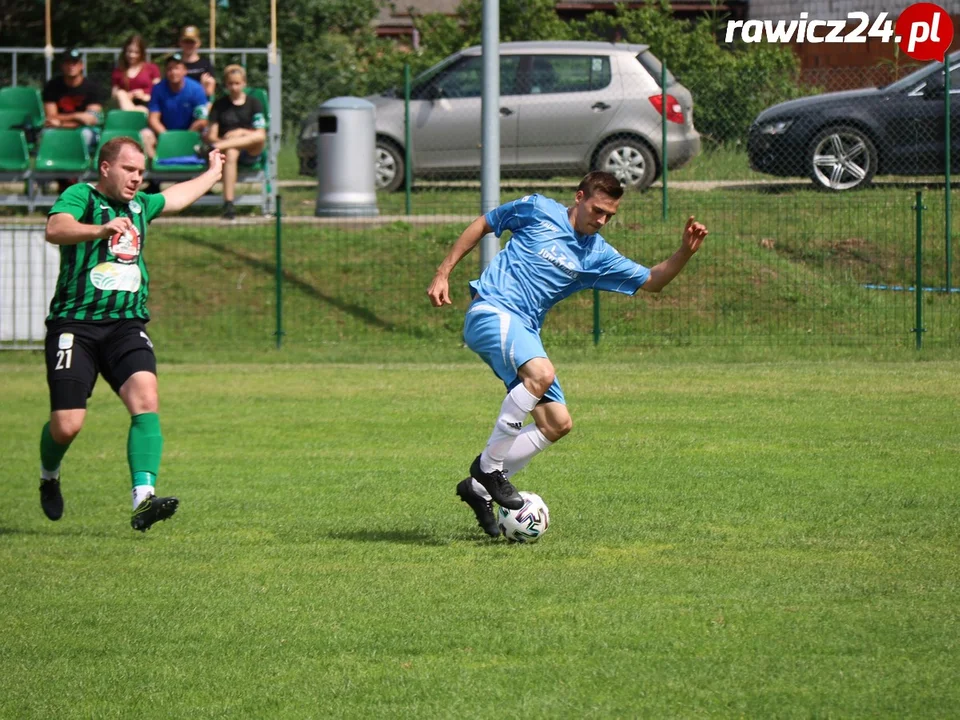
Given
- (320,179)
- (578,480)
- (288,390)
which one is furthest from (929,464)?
(320,179)

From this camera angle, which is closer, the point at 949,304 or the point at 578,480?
the point at 578,480

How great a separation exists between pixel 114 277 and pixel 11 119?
13.5 m

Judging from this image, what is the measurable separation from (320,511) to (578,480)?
1615 millimetres

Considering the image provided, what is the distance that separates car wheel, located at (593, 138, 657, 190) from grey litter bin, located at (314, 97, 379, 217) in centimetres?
299

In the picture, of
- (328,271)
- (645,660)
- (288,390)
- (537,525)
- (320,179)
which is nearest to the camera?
(645,660)

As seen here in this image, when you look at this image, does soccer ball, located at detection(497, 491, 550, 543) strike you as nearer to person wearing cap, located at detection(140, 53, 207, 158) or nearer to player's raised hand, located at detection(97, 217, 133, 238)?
player's raised hand, located at detection(97, 217, 133, 238)

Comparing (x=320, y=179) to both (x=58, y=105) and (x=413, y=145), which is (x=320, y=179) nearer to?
(x=413, y=145)

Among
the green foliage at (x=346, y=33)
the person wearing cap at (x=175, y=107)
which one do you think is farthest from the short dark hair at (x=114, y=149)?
the green foliage at (x=346, y=33)

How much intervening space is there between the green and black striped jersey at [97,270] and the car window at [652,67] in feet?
44.2

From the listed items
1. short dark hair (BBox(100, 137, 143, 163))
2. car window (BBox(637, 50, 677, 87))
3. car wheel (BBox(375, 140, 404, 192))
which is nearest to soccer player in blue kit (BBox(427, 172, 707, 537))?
short dark hair (BBox(100, 137, 143, 163))

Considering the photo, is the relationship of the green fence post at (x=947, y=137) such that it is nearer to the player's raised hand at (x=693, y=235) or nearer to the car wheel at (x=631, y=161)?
the car wheel at (x=631, y=161)

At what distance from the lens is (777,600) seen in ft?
20.0

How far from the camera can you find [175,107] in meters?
19.6

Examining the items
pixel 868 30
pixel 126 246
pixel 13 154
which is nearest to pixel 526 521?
pixel 126 246
